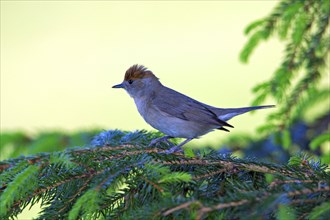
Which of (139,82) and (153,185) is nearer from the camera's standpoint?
(153,185)

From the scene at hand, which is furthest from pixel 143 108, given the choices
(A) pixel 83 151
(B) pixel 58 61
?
(B) pixel 58 61

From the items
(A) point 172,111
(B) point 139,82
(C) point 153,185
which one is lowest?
(C) point 153,185

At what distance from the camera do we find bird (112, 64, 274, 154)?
4.02m

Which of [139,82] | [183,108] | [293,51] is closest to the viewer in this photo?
[293,51]

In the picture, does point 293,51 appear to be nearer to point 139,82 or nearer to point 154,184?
point 139,82

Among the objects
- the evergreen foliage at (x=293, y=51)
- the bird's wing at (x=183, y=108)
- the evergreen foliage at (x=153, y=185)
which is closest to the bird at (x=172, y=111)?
the bird's wing at (x=183, y=108)

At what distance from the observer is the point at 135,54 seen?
1320cm

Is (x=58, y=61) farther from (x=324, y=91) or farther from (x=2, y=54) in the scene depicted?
(x=324, y=91)

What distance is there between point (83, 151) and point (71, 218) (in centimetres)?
38

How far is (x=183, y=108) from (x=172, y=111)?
15 cm

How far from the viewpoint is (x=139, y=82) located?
15.0ft

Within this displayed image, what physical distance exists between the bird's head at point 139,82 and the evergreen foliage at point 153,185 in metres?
1.61

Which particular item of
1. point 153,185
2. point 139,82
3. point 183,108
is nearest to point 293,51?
point 183,108

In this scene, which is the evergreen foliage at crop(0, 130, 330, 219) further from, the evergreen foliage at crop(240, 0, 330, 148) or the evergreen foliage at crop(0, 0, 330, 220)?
the evergreen foliage at crop(240, 0, 330, 148)
